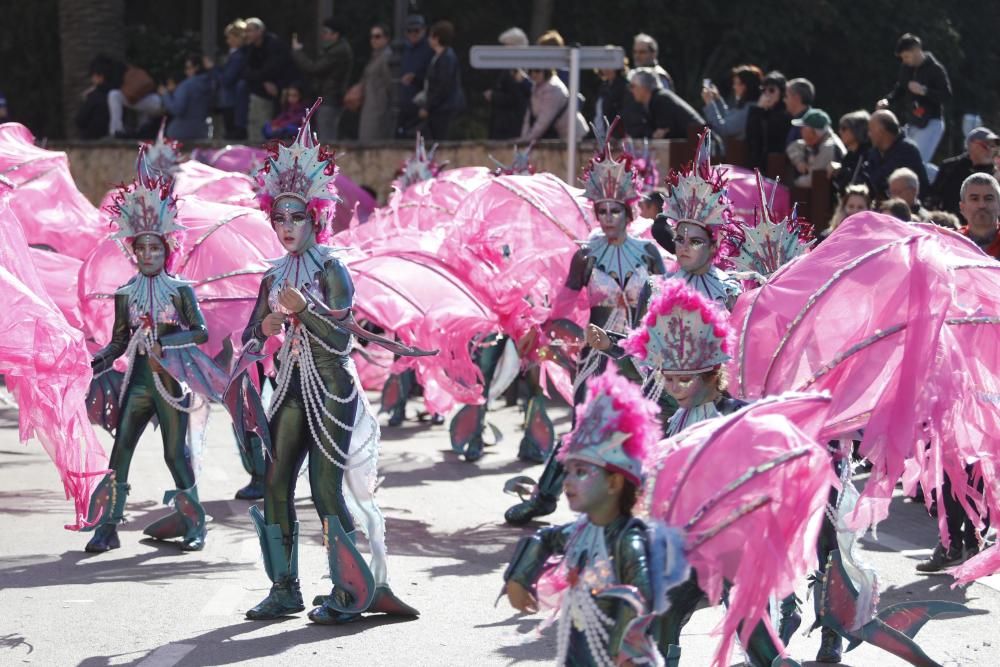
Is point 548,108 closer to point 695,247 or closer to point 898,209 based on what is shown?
point 898,209

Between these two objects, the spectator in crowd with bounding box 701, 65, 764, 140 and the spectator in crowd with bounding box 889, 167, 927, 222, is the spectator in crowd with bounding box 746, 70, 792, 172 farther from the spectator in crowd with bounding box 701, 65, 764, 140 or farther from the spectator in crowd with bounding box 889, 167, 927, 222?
the spectator in crowd with bounding box 889, 167, 927, 222

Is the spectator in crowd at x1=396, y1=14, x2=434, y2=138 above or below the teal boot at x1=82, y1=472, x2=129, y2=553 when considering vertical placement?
above

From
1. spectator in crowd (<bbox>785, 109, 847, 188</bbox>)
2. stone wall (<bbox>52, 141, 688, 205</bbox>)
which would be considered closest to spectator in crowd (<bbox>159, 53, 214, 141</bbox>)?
stone wall (<bbox>52, 141, 688, 205</bbox>)

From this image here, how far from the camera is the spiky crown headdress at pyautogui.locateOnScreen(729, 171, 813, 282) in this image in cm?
850

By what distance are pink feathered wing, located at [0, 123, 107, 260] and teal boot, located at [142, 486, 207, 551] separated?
4162mm

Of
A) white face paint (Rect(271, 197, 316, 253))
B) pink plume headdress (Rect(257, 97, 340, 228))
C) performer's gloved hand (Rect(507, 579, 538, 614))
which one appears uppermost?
pink plume headdress (Rect(257, 97, 340, 228))

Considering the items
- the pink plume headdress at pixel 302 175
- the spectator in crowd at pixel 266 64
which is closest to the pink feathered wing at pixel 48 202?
the pink plume headdress at pixel 302 175

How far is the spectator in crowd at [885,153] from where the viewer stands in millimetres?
12875

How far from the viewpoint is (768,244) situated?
8.56 metres

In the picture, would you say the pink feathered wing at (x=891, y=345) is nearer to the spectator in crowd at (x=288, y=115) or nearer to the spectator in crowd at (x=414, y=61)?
the spectator in crowd at (x=288, y=115)

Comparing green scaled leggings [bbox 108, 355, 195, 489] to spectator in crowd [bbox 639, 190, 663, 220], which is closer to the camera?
green scaled leggings [bbox 108, 355, 195, 489]

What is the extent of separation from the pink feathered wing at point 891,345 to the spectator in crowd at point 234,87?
572 inches

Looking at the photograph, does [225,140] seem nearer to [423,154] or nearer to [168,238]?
[423,154]

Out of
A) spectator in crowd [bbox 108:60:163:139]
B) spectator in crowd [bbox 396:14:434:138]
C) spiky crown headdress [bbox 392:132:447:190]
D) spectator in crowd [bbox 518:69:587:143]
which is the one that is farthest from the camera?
spectator in crowd [bbox 108:60:163:139]
